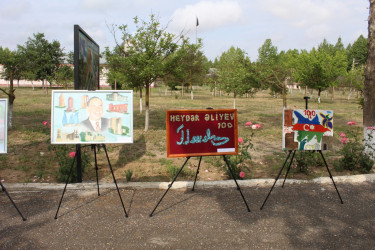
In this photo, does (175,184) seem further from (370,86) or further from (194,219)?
(370,86)

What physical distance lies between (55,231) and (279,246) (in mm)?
2677

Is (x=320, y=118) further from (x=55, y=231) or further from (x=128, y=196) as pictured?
(x=55, y=231)

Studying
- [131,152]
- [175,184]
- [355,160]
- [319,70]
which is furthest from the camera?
[319,70]

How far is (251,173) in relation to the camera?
682 centimetres

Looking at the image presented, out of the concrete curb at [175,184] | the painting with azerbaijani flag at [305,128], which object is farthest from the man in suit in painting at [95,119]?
the painting with azerbaijani flag at [305,128]

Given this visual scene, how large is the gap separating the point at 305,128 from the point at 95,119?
3.25 meters

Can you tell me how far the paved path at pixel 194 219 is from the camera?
12.2 feet

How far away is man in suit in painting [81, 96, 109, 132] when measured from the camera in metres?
4.67

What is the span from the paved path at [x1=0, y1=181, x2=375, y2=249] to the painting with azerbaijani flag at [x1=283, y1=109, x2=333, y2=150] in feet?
2.87

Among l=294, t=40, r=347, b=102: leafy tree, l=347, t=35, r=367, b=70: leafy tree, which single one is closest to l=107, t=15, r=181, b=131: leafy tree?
l=294, t=40, r=347, b=102: leafy tree

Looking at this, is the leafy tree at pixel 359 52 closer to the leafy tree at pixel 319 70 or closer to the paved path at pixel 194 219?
the leafy tree at pixel 319 70

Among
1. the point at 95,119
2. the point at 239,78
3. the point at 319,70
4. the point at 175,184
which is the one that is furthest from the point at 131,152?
the point at 319,70

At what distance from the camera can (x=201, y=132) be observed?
187 inches

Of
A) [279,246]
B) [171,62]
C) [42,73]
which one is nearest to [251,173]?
[279,246]
